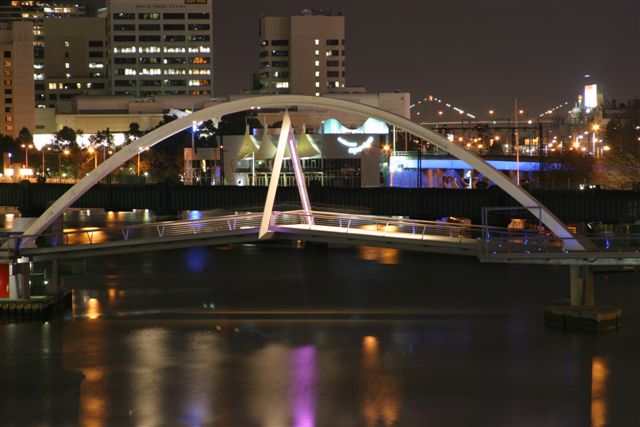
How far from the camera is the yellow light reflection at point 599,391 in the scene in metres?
26.8

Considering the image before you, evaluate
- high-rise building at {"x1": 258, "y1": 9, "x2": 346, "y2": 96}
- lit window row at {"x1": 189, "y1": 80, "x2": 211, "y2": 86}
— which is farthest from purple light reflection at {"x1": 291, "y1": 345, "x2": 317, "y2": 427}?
lit window row at {"x1": 189, "y1": 80, "x2": 211, "y2": 86}

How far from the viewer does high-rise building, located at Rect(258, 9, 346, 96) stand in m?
180

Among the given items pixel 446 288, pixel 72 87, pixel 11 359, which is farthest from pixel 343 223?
pixel 72 87

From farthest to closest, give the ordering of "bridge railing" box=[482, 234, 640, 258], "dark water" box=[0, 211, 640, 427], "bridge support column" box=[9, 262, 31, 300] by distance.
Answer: "bridge support column" box=[9, 262, 31, 300]
"bridge railing" box=[482, 234, 640, 258]
"dark water" box=[0, 211, 640, 427]

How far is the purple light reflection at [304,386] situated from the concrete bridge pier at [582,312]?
891 cm

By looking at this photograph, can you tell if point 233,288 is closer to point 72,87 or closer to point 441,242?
point 441,242

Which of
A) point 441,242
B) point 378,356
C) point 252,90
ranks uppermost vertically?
point 252,90

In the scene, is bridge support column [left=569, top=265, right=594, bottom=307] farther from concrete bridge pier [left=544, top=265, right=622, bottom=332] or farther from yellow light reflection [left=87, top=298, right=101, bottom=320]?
yellow light reflection [left=87, top=298, right=101, bottom=320]

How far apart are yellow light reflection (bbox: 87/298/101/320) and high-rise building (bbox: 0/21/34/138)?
413 ft

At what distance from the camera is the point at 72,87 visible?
18488 centimetres

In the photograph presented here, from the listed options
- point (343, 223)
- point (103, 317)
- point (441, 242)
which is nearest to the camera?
point (441, 242)

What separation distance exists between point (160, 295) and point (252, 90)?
139559mm

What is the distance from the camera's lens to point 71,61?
7397 inches

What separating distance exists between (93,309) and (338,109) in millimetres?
12229
